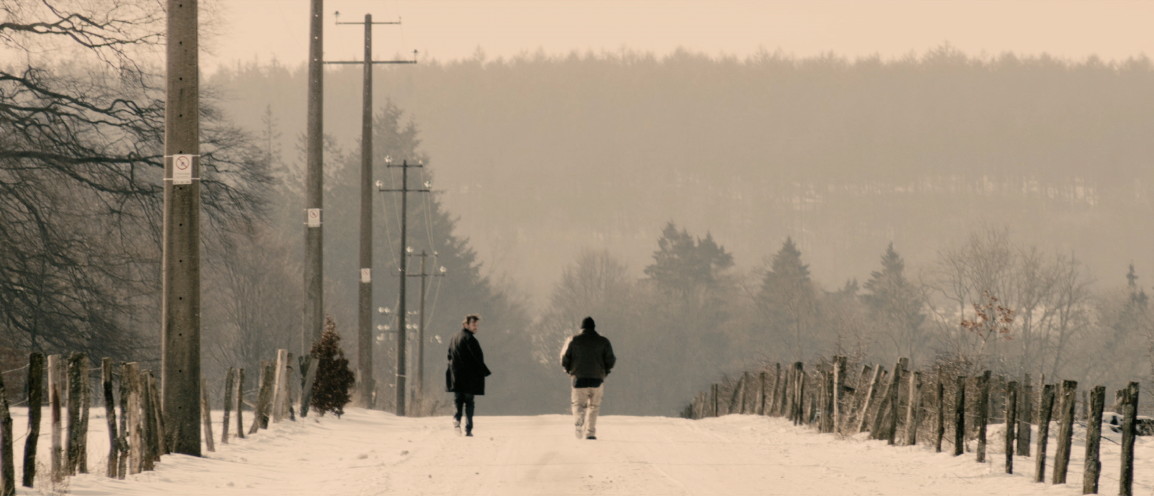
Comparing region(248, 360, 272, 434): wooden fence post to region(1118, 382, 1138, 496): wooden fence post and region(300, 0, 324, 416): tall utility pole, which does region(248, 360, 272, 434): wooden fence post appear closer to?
region(300, 0, 324, 416): tall utility pole

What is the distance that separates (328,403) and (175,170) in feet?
33.5

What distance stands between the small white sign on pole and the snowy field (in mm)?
3114

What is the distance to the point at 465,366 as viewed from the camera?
22281 mm

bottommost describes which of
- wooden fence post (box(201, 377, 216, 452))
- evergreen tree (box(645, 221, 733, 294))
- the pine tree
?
evergreen tree (box(645, 221, 733, 294))

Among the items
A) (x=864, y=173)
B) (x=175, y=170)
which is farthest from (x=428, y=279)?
(x=175, y=170)

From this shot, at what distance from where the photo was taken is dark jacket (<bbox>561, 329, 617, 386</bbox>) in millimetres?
21875

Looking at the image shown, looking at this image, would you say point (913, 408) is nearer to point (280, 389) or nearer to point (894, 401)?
point (894, 401)

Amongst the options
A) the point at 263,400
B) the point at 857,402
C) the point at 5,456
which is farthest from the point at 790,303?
the point at 5,456

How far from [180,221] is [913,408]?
10.1m

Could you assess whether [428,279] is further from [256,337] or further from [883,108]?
[883,108]

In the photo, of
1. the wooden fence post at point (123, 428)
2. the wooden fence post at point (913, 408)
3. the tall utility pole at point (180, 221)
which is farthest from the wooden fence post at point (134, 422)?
the wooden fence post at point (913, 408)

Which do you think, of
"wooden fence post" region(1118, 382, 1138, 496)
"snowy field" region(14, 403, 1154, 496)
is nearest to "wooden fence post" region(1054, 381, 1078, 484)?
"snowy field" region(14, 403, 1154, 496)

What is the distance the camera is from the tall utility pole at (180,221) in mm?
16859

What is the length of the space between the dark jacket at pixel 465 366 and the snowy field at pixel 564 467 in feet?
2.63
